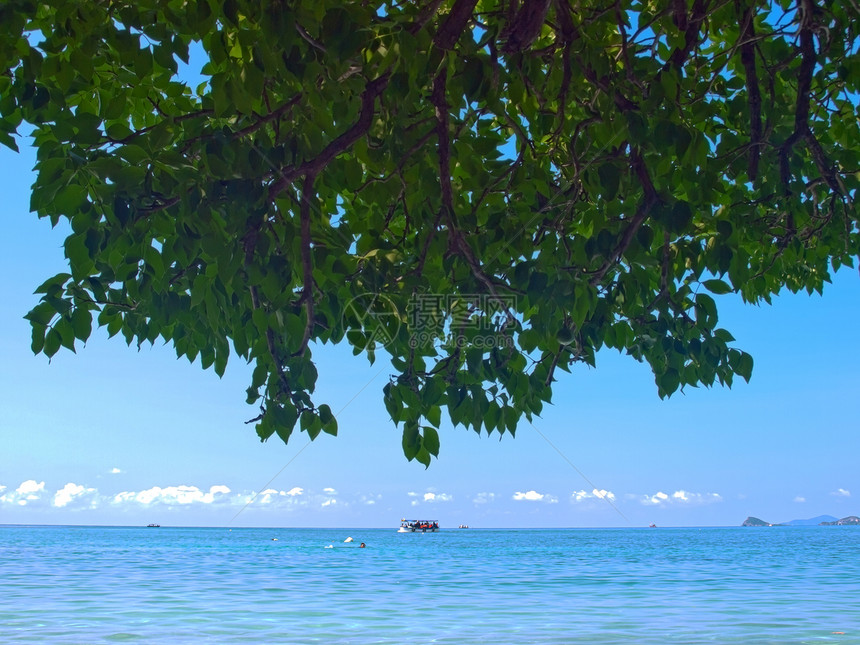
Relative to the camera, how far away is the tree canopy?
12.3 feet

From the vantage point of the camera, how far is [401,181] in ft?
15.2

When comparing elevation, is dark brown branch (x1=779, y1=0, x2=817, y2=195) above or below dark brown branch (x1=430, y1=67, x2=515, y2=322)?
above

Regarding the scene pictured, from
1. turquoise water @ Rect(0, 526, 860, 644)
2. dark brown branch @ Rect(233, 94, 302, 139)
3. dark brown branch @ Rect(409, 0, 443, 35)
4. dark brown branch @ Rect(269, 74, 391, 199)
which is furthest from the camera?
turquoise water @ Rect(0, 526, 860, 644)

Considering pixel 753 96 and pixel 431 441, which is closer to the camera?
pixel 431 441

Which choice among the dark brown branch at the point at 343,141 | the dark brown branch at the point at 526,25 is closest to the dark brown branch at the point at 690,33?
the dark brown branch at the point at 526,25

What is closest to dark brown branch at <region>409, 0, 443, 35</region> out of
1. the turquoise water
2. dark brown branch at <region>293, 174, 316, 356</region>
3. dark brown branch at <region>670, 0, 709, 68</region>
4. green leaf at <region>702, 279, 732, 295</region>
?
dark brown branch at <region>293, 174, 316, 356</region>

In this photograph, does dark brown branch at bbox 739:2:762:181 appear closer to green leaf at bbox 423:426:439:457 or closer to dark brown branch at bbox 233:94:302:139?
green leaf at bbox 423:426:439:457

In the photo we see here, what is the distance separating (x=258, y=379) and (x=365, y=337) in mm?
726

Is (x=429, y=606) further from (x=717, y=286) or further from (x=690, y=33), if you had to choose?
(x=690, y=33)

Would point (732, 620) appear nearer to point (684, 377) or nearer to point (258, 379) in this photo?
point (684, 377)

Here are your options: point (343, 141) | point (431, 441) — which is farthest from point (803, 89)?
point (431, 441)

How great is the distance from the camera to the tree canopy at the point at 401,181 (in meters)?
3.74

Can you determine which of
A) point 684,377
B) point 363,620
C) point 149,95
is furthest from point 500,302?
point 363,620

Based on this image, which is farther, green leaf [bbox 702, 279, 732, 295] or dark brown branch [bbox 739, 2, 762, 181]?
dark brown branch [bbox 739, 2, 762, 181]
